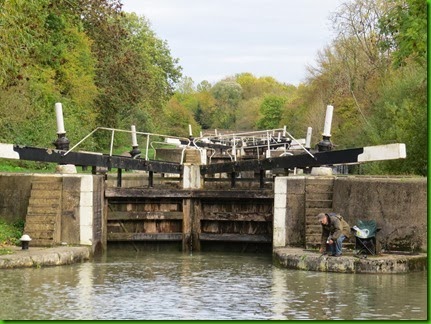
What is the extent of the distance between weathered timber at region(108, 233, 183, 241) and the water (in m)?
2.42

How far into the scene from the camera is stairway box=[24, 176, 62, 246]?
1884cm

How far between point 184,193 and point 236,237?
1431mm

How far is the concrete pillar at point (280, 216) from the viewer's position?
64.8ft

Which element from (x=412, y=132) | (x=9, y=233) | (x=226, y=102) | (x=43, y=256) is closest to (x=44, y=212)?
(x=9, y=233)

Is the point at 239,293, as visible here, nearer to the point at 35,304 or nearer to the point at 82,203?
the point at 35,304

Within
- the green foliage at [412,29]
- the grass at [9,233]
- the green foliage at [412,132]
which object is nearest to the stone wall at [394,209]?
the green foliage at [412,29]

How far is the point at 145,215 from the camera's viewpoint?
2167cm

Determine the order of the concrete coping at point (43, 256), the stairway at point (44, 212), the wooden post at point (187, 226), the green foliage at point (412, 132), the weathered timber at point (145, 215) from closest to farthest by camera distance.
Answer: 1. the concrete coping at point (43, 256)
2. the stairway at point (44, 212)
3. the weathered timber at point (145, 215)
4. the wooden post at point (187, 226)
5. the green foliage at point (412, 132)

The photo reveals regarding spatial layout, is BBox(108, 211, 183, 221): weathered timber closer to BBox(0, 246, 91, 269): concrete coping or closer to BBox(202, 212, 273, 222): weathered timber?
BBox(202, 212, 273, 222): weathered timber

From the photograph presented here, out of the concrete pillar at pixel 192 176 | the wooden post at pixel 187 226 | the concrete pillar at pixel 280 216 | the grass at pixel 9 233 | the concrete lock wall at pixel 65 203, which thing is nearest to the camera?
the grass at pixel 9 233

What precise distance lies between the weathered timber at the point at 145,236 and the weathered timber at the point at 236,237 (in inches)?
20.6

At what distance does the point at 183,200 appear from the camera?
22.2 m

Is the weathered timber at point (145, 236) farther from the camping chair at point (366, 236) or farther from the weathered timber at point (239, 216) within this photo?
the camping chair at point (366, 236)

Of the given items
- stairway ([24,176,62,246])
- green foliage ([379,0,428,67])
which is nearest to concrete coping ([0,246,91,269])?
stairway ([24,176,62,246])
